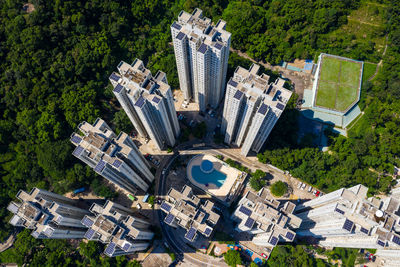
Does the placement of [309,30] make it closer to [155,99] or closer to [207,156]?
[207,156]

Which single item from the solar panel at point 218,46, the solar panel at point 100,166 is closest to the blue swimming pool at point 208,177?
the solar panel at point 100,166

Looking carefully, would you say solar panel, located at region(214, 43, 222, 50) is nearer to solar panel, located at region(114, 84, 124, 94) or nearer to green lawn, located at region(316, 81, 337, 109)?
solar panel, located at region(114, 84, 124, 94)

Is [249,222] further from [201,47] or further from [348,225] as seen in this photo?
[201,47]

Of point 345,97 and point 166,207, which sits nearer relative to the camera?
point 166,207

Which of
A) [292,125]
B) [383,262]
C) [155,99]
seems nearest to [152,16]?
[155,99]

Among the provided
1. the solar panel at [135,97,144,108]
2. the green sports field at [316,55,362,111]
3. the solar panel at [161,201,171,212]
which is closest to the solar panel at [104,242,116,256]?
the solar panel at [161,201,171,212]

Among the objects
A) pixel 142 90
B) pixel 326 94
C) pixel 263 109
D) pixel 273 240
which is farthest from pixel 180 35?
pixel 326 94
